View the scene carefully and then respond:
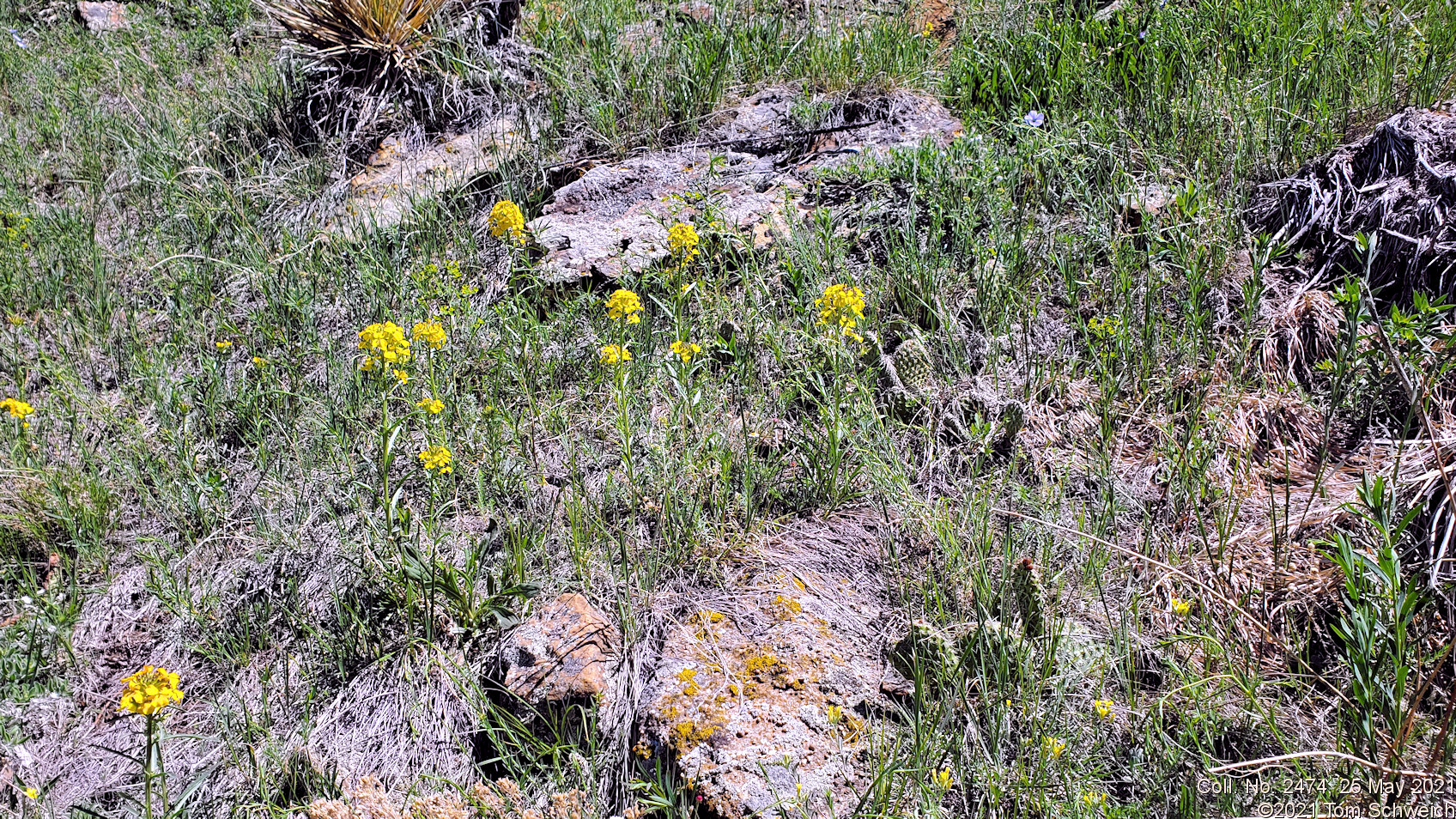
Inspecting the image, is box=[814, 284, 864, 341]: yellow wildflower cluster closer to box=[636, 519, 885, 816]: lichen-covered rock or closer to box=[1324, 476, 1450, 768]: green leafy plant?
box=[636, 519, 885, 816]: lichen-covered rock

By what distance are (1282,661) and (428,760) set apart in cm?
232

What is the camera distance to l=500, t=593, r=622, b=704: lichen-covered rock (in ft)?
7.53

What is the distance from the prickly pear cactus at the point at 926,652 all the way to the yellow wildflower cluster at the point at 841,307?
1.07m

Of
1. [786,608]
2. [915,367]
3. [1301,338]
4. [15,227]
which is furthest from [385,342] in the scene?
[15,227]

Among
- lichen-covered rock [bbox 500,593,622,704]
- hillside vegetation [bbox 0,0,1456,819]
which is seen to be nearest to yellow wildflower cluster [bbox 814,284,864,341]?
hillside vegetation [bbox 0,0,1456,819]

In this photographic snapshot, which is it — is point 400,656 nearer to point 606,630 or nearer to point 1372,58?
point 606,630

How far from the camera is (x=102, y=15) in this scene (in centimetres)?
723

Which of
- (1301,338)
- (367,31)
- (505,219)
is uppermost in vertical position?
(367,31)

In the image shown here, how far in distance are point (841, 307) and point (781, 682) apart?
1.30 meters

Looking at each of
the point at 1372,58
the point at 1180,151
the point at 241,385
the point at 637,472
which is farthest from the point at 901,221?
the point at 241,385

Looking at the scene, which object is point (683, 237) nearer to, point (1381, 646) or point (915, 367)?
point (915, 367)

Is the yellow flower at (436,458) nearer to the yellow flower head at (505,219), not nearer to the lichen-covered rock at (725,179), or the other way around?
the yellow flower head at (505,219)

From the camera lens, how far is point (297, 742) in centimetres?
243

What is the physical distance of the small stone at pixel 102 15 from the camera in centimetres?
708
